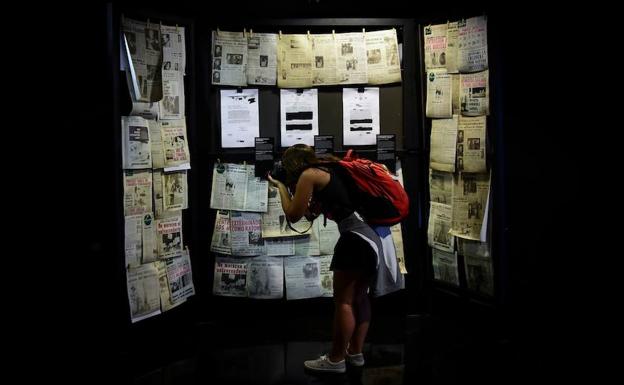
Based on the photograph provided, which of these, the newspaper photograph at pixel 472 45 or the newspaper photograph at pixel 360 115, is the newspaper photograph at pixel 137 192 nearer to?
the newspaper photograph at pixel 360 115

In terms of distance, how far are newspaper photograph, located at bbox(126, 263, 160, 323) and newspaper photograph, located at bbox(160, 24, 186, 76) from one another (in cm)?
126

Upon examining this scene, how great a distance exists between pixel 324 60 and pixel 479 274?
1782 mm

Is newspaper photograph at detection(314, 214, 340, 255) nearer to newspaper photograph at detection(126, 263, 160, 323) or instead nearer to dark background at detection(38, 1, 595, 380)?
dark background at detection(38, 1, 595, 380)

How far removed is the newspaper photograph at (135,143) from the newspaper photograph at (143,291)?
2.06ft

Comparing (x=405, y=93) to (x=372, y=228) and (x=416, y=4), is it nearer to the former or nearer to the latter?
(x=416, y=4)

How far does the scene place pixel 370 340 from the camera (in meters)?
4.20

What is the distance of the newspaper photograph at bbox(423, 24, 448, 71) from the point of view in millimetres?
4391

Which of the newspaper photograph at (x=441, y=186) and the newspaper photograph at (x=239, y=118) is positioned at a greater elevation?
the newspaper photograph at (x=239, y=118)

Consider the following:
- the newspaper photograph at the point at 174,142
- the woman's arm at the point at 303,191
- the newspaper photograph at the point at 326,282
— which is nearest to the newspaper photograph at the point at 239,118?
the newspaper photograph at the point at 174,142

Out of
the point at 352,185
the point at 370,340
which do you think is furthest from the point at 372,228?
the point at 370,340

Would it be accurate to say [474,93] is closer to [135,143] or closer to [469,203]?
[469,203]

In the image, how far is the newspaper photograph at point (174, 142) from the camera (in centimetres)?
412

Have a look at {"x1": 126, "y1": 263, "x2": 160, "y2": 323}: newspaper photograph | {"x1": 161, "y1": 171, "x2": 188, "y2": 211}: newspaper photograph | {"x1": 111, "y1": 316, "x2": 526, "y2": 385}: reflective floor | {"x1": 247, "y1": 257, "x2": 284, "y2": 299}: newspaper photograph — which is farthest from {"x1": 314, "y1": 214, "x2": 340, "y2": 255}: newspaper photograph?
{"x1": 126, "y1": 263, "x2": 160, "y2": 323}: newspaper photograph

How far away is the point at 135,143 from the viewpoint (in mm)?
3875
